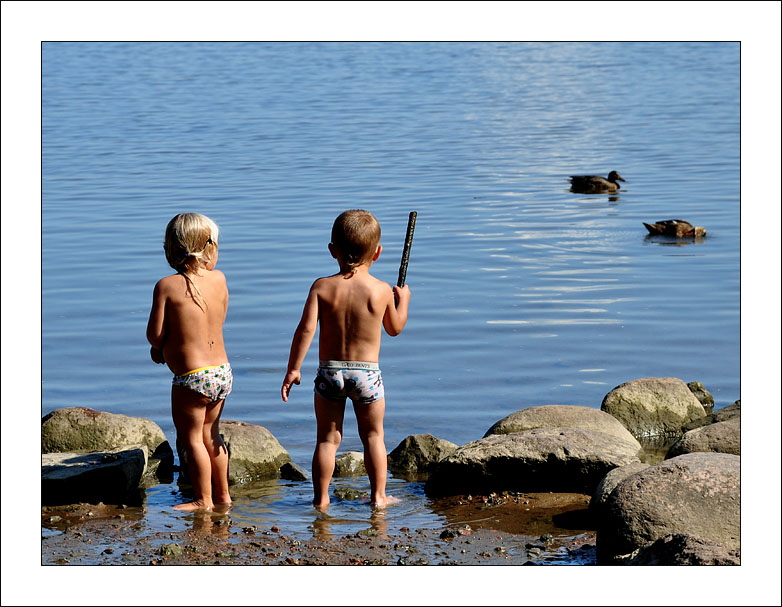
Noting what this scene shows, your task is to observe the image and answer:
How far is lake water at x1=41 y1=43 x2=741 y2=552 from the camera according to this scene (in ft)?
28.5

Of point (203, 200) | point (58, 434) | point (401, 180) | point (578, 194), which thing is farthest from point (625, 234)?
point (58, 434)

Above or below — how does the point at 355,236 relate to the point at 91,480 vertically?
above

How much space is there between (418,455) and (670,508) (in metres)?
2.00

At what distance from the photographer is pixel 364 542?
17.9 feet

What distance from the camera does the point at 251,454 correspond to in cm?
677

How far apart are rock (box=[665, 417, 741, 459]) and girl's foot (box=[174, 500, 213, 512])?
2658mm

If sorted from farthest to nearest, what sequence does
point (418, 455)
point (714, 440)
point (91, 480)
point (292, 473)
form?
→ point (418, 455)
point (292, 473)
point (714, 440)
point (91, 480)

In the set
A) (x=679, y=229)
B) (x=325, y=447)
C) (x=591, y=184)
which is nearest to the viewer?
(x=325, y=447)

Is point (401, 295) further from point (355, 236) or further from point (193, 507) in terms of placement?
point (193, 507)

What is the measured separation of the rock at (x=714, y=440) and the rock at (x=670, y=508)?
40.6 inches

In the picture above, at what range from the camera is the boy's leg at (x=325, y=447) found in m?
6.14

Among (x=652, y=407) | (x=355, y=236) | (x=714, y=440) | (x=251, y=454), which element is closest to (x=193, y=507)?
(x=251, y=454)

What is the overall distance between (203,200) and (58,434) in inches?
400

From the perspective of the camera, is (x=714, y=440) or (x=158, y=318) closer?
(x=158, y=318)
